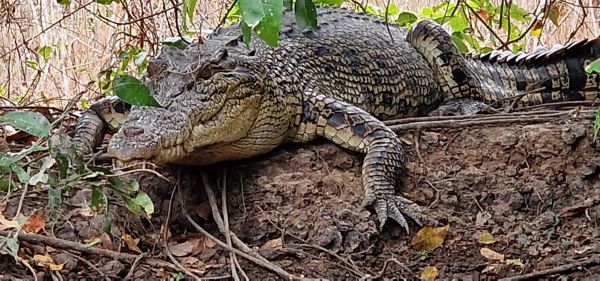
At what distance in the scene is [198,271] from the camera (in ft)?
8.11

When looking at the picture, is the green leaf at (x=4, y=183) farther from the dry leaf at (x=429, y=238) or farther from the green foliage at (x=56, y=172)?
the dry leaf at (x=429, y=238)

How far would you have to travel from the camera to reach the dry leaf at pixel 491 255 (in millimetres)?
2473

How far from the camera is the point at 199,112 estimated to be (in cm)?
277

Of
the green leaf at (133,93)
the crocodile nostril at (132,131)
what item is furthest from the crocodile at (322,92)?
the green leaf at (133,93)

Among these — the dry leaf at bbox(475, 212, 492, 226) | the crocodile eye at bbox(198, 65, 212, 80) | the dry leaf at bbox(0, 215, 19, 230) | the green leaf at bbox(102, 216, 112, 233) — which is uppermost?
the crocodile eye at bbox(198, 65, 212, 80)

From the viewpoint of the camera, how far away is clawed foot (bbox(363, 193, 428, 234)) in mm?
2672

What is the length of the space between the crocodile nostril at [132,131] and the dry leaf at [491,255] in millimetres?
1093

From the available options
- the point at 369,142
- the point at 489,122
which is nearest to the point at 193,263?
the point at 369,142

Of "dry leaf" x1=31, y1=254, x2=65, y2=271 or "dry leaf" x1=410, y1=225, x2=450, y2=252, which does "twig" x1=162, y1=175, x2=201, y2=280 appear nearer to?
"dry leaf" x1=31, y1=254, x2=65, y2=271

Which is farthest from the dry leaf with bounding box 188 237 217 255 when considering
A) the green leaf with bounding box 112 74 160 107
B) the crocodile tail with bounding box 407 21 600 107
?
the crocodile tail with bounding box 407 21 600 107

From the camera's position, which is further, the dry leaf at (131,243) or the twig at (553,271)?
the dry leaf at (131,243)

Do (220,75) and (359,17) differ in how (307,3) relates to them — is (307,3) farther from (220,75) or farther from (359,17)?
(359,17)

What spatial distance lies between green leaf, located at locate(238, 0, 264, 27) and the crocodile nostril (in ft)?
3.38

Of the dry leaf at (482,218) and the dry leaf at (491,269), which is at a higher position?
the dry leaf at (482,218)
